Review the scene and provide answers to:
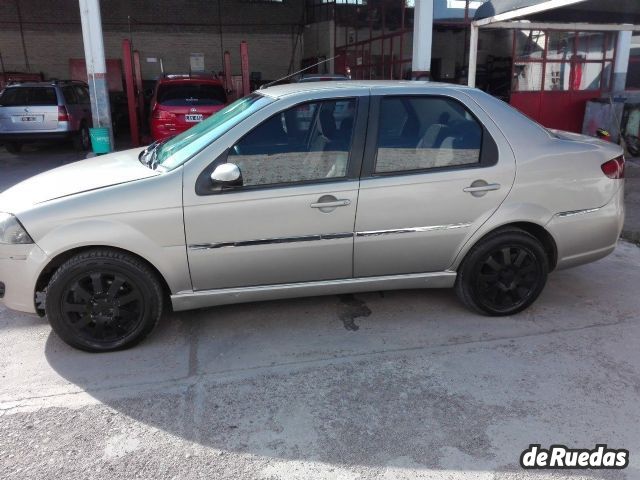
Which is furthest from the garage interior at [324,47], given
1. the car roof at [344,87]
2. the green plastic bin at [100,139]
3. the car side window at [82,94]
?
the car roof at [344,87]

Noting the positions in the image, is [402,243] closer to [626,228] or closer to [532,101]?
[626,228]

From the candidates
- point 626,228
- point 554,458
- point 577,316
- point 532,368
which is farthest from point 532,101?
point 554,458

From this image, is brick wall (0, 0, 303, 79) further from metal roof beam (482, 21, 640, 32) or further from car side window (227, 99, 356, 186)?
car side window (227, 99, 356, 186)

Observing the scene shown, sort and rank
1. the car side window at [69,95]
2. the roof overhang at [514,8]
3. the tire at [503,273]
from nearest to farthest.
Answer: the tire at [503,273] → the roof overhang at [514,8] → the car side window at [69,95]

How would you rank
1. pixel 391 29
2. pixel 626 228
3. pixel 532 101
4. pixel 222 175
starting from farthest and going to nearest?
1. pixel 391 29
2. pixel 532 101
3. pixel 626 228
4. pixel 222 175

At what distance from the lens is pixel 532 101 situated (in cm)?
1321

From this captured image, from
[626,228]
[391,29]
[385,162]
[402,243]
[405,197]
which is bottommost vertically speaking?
[626,228]

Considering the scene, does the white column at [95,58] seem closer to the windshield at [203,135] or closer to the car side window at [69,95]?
the car side window at [69,95]

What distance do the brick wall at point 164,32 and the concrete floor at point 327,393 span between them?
63.0 ft

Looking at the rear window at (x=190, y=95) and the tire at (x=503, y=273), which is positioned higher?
the rear window at (x=190, y=95)

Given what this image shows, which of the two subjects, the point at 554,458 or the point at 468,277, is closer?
the point at 554,458

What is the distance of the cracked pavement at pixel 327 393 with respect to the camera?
2.61 meters

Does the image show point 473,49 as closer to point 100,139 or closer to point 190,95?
point 190,95

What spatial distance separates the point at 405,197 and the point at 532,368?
1342 millimetres
